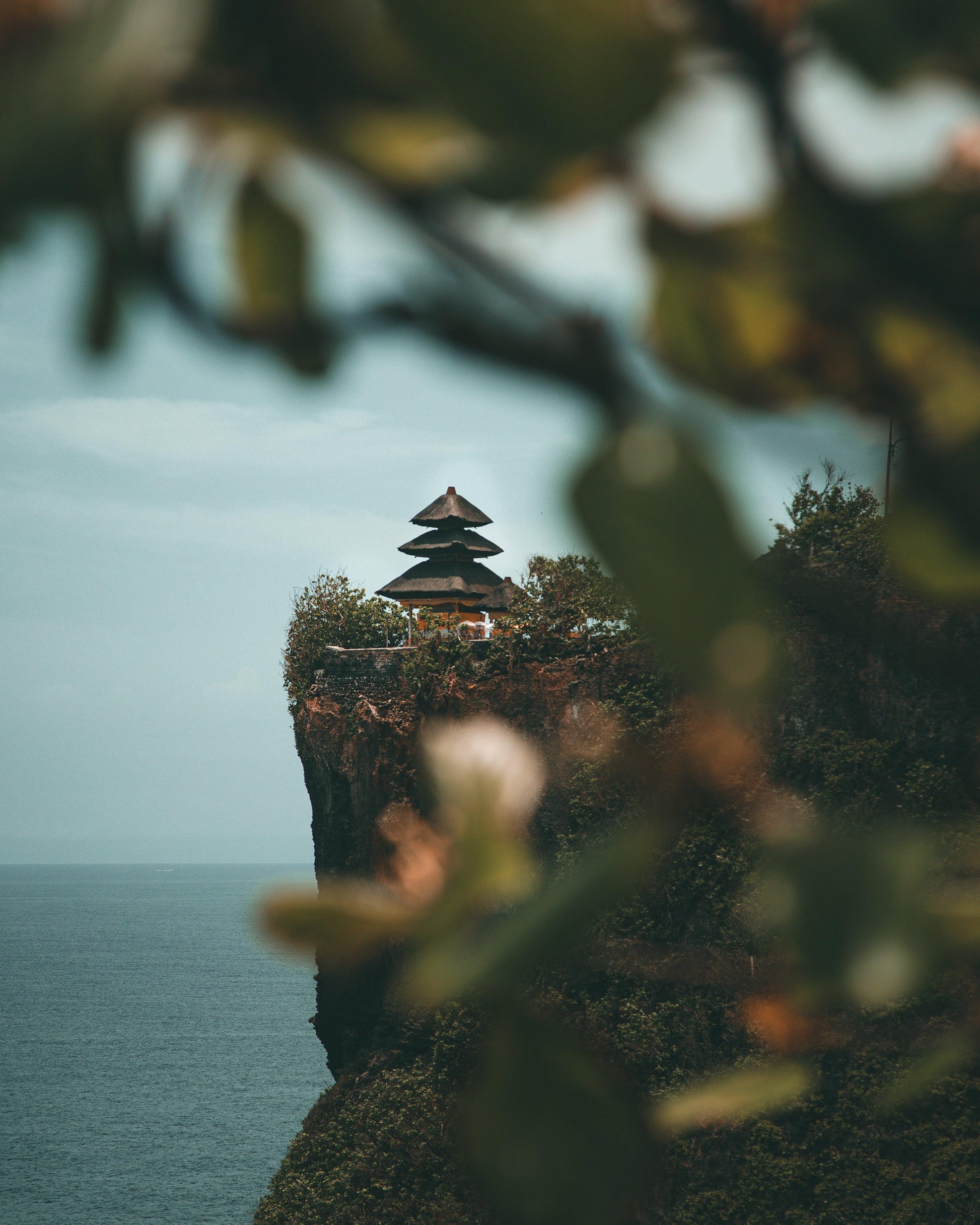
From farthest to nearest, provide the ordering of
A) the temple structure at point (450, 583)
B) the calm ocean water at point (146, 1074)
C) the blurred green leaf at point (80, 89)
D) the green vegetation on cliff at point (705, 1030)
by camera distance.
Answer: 1. the calm ocean water at point (146, 1074)
2. the temple structure at point (450, 583)
3. the green vegetation on cliff at point (705, 1030)
4. the blurred green leaf at point (80, 89)

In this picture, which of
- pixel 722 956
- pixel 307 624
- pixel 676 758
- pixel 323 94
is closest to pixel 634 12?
pixel 323 94

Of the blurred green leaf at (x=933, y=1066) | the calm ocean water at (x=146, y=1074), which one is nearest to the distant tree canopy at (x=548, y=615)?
the calm ocean water at (x=146, y=1074)

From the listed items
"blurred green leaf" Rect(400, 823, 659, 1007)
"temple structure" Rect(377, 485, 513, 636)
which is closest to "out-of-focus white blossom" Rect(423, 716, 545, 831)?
"blurred green leaf" Rect(400, 823, 659, 1007)

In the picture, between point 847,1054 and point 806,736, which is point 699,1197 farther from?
point 806,736

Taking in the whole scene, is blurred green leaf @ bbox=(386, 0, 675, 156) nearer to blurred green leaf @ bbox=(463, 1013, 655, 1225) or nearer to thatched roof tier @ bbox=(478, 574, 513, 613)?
blurred green leaf @ bbox=(463, 1013, 655, 1225)

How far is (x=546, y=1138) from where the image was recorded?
283 millimetres

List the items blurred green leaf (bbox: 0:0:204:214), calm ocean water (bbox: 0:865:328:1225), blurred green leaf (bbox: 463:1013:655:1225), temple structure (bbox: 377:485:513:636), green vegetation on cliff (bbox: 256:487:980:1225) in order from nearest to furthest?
1. blurred green leaf (bbox: 0:0:204:214)
2. blurred green leaf (bbox: 463:1013:655:1225)
3. green vegetation on cliff (bbox: 256:487:980:1225)
4. temple structure (bbox: 377:485:513:636)
5. calm ocean water (bbox: 0:865:328:1225)

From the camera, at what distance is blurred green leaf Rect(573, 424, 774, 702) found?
217 millimetres

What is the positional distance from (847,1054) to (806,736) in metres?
3.78

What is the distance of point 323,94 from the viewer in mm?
236

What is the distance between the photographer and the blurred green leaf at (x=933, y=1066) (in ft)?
1.70

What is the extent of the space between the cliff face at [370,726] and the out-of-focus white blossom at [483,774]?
1371cm

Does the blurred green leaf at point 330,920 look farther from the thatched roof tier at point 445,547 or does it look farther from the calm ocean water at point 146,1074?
the calm ocean water at point 146,1074

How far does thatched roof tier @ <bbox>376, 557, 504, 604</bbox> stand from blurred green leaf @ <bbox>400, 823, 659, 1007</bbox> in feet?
51.1
